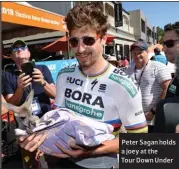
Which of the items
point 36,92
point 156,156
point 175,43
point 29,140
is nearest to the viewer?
point 156,156

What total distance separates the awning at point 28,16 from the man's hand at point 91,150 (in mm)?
2670

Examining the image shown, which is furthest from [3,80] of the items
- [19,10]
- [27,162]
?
[19,10]

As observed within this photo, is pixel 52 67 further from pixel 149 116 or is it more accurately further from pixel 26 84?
pixel 26 84

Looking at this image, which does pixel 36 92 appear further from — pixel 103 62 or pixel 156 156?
pixel 156 156

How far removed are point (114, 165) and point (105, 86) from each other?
387 mm

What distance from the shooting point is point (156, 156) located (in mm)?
1083

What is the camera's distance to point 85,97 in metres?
1.31

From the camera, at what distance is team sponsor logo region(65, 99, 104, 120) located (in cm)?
126

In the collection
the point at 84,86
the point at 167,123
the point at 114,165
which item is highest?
the point at 84,86

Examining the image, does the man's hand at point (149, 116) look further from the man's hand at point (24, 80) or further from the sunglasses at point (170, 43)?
the man's hand at point (24, 80)

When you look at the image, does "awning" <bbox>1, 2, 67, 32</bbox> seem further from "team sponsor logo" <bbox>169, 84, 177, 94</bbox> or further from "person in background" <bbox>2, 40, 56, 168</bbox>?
"team sponsor logo" <bbox>169, 84, 177, 94</bbox>

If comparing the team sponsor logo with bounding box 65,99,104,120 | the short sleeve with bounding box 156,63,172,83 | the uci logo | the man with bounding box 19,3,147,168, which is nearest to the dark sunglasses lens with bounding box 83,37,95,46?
the man with bounding box 19,3,147,168

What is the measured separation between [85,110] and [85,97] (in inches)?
2.5

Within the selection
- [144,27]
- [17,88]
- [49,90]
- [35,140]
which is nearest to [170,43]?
[49,90]
